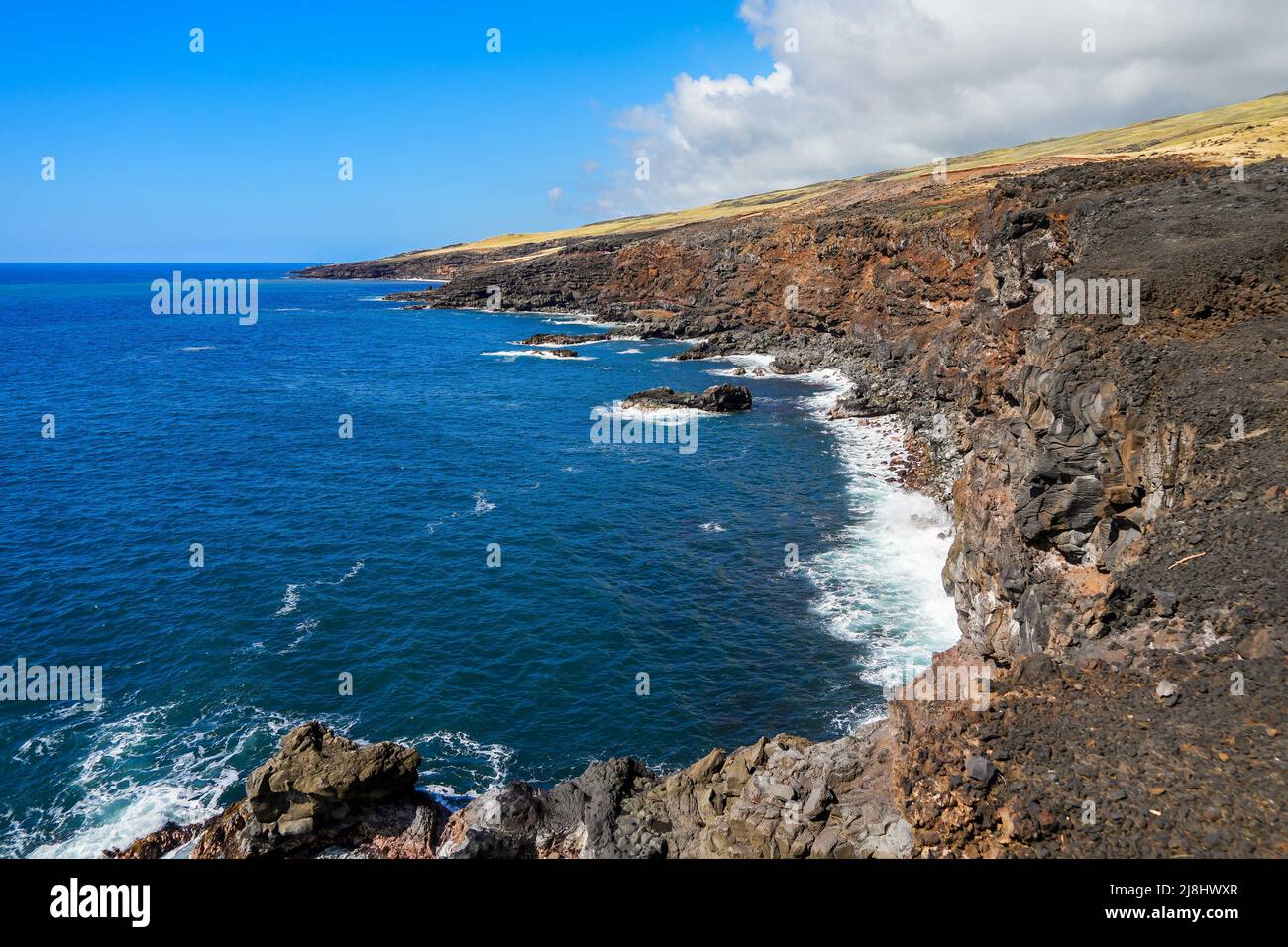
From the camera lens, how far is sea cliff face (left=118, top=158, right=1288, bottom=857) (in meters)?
15.6

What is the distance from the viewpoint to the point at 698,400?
3127 inches

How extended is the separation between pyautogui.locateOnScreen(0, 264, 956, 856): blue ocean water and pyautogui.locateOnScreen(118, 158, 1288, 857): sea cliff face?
519 centimetres

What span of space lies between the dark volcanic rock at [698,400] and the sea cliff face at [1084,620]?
3601 cm

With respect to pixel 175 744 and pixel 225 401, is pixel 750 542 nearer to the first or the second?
pixel 175 744

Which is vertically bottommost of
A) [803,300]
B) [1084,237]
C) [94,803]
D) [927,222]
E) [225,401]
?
[94,803]

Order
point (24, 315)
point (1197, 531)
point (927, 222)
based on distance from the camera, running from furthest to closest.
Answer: point (24, 315) → point (927, 222) → point (1197, 531)

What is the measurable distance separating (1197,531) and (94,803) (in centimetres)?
3591

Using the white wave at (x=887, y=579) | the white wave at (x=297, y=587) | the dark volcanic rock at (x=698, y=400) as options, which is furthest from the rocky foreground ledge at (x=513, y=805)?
the dark volcanic rock at (x=698, y=400)

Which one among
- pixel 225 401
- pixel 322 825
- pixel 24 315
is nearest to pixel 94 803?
pixel 322 825

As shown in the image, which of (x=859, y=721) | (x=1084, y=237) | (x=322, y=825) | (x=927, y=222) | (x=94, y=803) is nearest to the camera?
(x=322, y=825)

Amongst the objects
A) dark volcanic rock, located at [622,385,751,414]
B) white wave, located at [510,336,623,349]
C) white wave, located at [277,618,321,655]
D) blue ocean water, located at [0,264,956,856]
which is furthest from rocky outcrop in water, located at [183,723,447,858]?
white wave, located at [510,336,623,349]

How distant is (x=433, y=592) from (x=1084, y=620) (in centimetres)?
3068

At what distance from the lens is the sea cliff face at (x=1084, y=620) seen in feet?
51.1

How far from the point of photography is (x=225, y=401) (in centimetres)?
8488
